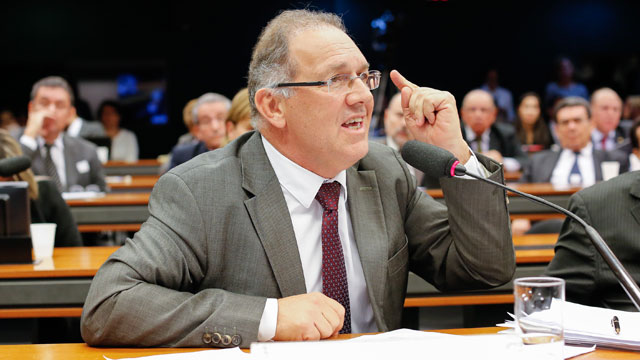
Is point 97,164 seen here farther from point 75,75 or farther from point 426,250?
point 75,75

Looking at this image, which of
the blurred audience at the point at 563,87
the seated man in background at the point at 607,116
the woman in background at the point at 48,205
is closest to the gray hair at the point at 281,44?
the woman in background at the point at 48,205

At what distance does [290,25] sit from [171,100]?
31.7 ft

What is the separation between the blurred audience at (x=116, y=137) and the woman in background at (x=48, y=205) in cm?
601

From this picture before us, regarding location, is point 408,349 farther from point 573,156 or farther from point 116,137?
point 116,137

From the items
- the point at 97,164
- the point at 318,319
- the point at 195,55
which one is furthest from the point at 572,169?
the point at 195,55

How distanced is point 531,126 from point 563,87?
2229 mm

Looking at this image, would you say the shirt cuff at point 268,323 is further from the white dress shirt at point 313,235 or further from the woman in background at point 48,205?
the woman in background at point 48,205

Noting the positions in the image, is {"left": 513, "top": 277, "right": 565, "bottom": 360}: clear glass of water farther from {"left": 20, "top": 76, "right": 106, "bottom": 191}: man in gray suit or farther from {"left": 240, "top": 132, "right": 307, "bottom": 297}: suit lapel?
{"left": 20, "top": 76, "right": 106, "bottom": 191}: man in gray suit

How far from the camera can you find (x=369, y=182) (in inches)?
68.5

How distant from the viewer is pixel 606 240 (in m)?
1.82

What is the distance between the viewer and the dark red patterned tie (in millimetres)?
1607

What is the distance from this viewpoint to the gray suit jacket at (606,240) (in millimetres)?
1794

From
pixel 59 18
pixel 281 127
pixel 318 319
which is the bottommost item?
pixel 318 319

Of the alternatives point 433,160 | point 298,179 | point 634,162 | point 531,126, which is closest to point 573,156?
point 634,162
